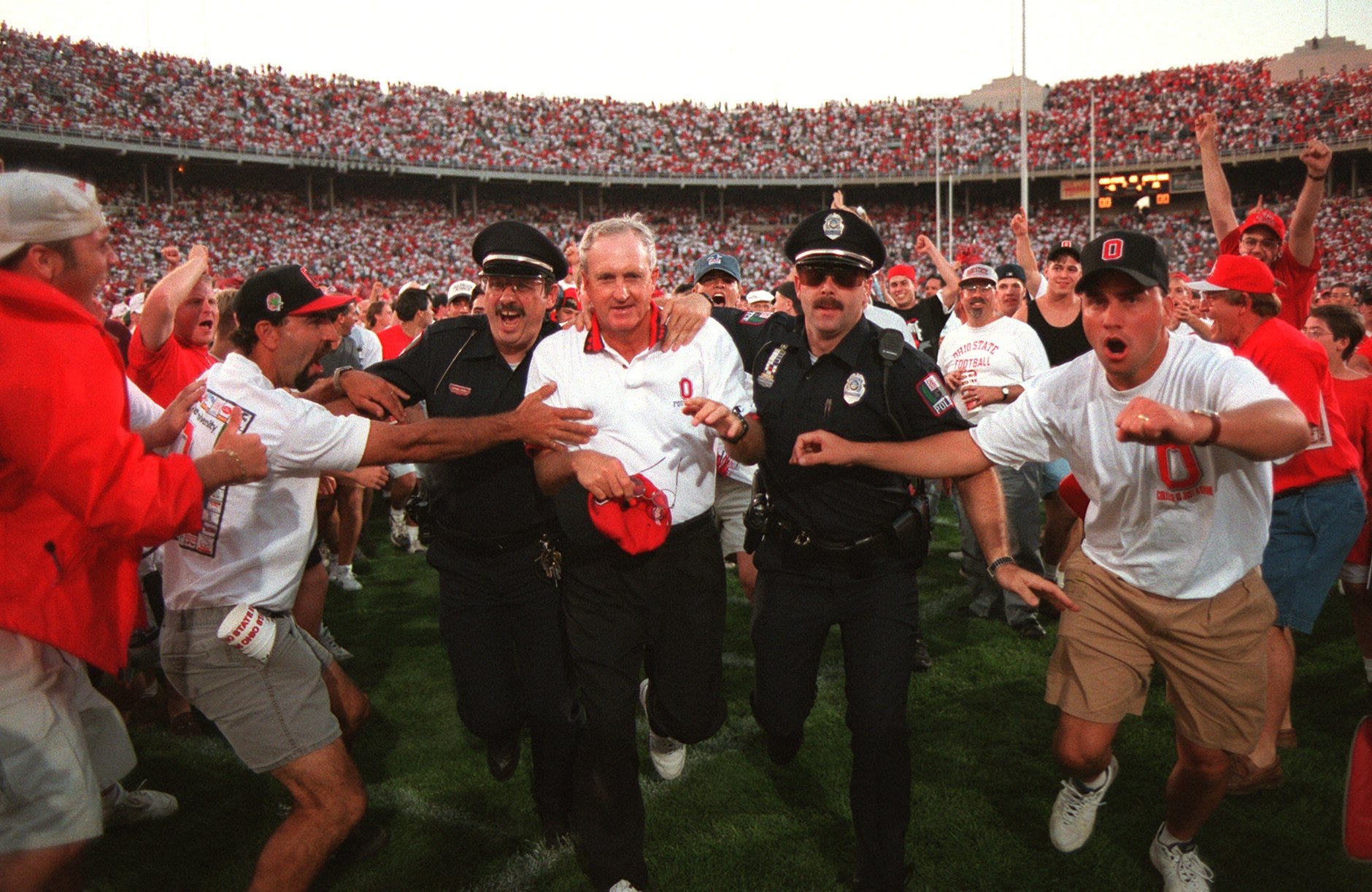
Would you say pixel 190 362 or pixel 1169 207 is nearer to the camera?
pixel 190 362

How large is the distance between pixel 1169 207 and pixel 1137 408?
46.8 meters

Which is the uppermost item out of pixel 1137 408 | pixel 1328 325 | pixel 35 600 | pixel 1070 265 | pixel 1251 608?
pixel 1070 265

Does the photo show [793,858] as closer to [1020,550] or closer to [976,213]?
[1020,550]

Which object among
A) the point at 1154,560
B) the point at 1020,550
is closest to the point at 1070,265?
the point at 1020,550

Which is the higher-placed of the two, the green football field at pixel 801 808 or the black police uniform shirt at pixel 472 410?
the black police uniform shirt at pixel 472 410

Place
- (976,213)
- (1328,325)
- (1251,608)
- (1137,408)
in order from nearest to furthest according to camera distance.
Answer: (1137,408), (1251,608), (1328,325), (976,213)

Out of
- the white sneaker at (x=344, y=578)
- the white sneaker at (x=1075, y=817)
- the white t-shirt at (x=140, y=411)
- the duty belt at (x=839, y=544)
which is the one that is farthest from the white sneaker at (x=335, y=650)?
the white sneaker at (x=1075, y=817)

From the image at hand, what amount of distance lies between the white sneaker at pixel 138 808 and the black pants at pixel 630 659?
194cm

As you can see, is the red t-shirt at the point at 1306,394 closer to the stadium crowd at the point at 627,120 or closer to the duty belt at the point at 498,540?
the duty belt at the point at 498,540

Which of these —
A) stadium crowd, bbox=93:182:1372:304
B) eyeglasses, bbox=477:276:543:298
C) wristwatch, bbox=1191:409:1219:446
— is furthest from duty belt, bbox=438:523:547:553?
stadium crowd, bbox=93:182:1372:304

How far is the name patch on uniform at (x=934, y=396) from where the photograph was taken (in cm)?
336

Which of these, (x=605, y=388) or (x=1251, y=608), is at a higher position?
(x=605, y=388)

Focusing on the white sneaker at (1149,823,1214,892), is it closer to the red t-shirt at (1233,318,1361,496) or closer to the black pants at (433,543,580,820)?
the red t-shirt at (1233,318,1361,496)

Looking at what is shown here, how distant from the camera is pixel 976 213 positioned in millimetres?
45875
